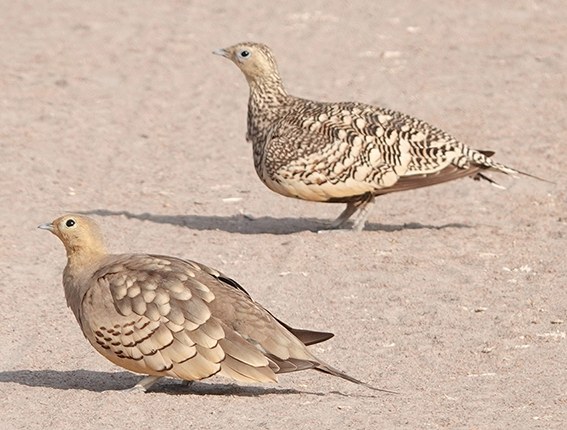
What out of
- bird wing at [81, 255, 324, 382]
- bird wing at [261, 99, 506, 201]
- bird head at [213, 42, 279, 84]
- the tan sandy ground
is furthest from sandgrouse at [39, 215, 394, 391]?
bird head at [213, 42, 279, 84]

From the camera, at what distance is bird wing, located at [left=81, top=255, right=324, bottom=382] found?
19.7ft

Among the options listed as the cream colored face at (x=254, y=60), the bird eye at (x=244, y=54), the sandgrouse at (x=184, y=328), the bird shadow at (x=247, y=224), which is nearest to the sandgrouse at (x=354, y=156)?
the bird shadow at (x=247, y=224)

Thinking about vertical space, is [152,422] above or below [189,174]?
above

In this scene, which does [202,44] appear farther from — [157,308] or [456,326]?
[157,308]

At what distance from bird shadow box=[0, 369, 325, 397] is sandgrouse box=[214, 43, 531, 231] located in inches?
124

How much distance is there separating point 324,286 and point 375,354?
56.7 inches

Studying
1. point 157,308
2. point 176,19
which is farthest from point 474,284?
point 176,19

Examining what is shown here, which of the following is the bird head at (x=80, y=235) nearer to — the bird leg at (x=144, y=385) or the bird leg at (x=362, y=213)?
the bird leg at (x=144, y=385)

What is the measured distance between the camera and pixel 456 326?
7.75m

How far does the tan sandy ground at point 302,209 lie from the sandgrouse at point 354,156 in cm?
48

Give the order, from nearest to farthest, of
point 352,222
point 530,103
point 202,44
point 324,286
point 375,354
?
1. point 375,354
2. point 324,286
3. point 352,222
4. point 530,103
5. point 202,44

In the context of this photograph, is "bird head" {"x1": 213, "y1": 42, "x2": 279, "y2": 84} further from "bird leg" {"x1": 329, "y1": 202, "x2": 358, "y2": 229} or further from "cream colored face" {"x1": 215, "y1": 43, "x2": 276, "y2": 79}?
"bird leg" {"x1": 329, "y1": 202, "x2": 358, "y2": 229}

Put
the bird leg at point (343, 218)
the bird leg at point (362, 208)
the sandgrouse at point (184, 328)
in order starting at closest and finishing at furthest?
1. the sandgrouse at point (184, 328)
2. the bird leg at point (362, 208)
3. the bird leg at point (343, 218)

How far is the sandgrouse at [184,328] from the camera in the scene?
5992 millimetres
